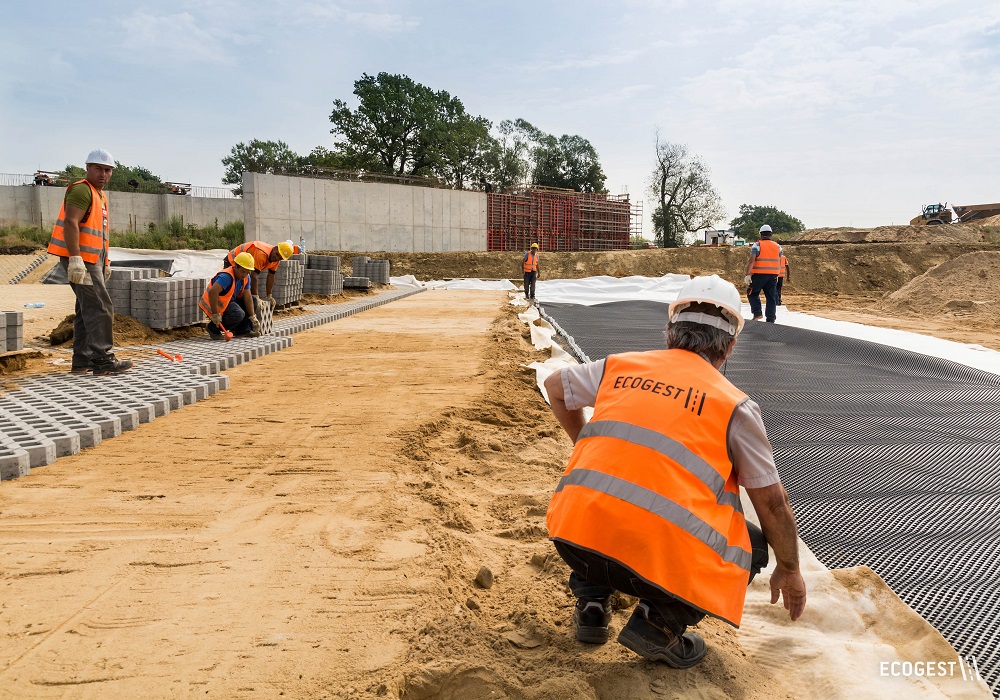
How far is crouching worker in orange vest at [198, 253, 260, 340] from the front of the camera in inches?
335

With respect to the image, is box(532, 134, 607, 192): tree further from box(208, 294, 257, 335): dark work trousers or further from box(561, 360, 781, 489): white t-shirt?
box(561, 360, 781, 489): white t-shirt

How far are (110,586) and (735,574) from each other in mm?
2268

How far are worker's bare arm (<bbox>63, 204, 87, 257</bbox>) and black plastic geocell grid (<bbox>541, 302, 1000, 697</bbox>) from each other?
5.24 m

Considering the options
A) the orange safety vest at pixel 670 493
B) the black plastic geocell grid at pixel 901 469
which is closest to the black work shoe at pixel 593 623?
the orange safety vest at pixel 670 493

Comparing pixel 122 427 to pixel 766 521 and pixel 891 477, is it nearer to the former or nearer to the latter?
pixel 766 521

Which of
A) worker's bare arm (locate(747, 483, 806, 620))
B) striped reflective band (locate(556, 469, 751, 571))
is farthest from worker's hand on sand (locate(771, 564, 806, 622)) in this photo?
striped reflective band (locate(556, 469, 751, 571))

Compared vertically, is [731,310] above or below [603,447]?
above

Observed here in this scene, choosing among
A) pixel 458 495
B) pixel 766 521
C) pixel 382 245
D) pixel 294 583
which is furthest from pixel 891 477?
pixel 382 245

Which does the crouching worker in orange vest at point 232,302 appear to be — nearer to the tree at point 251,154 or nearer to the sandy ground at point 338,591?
the sandy ground at point 338,591

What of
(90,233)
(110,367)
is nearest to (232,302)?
(110,367)

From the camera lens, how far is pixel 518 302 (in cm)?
1661

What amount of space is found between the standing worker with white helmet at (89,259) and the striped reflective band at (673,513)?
564 cm

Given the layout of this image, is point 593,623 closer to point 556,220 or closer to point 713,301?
point 713,301

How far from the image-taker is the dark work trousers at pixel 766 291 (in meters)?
11.1
